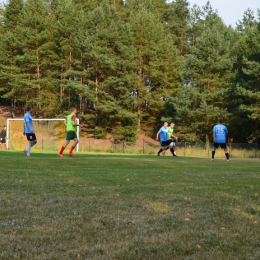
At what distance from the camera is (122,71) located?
51000 millimetres

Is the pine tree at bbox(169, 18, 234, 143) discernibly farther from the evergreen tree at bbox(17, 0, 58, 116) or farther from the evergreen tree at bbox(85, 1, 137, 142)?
the evergreen tree at bbox(17, 0, 58, 116)

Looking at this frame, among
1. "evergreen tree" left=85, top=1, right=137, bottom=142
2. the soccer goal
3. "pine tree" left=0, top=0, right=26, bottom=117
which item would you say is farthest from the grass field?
"pine tree" left=0, top=0, right=26, bottom=117

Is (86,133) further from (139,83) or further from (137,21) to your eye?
(137,21)

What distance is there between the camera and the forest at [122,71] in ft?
155

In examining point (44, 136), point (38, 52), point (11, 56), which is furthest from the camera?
point (11, 56)

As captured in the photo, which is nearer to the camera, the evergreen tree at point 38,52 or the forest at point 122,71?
the forest at point 122,71

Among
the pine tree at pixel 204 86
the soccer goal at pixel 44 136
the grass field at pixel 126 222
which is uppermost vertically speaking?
the pine tree at pixel 204 86

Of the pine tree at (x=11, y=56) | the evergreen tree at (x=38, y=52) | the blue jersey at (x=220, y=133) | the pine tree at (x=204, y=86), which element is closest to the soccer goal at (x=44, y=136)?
the pine tree at (x=204, y=86)

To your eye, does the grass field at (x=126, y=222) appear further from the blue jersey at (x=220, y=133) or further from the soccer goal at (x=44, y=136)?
the soccer goal at (x=44, y=136)

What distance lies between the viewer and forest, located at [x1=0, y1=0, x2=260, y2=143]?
155 feet

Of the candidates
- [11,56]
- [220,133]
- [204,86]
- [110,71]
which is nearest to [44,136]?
[110,71]

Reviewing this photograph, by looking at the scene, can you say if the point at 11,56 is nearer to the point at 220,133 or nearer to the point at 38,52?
the point at 38,52

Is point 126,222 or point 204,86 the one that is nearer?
point 126,222

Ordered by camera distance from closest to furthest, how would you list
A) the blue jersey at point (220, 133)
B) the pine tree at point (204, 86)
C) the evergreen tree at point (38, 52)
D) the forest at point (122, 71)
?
the blue jersey at point (220, 133) → the pine tree at point (204, 86) → the forest at point (122, 71) → the evergreen tree at point (38, 52)
